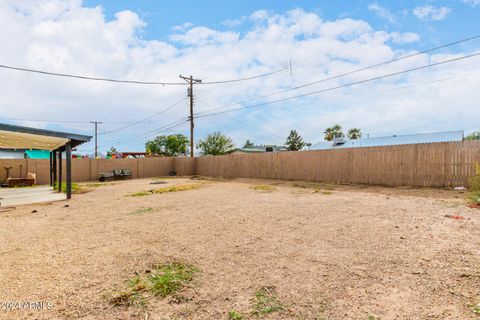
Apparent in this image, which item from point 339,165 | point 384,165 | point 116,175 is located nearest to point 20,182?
point 116,175

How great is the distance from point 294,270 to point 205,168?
1942 centimetres

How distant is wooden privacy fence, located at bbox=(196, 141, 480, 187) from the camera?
28.8 feet

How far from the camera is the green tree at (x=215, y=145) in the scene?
33.8m

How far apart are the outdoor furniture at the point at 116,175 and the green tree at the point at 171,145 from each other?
2236 cm

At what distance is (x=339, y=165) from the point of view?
1231 centimetres

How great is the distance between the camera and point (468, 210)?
17.8ft

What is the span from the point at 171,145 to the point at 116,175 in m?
23.3

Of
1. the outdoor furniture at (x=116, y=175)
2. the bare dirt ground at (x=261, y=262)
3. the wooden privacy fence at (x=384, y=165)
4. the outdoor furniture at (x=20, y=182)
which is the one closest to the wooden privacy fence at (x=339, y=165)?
the wooden privacy fence at (x=384, y=165)

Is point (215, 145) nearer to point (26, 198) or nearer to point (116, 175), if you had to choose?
point (116, 175)

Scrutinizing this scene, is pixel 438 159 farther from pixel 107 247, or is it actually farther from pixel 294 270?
pixel 107 247

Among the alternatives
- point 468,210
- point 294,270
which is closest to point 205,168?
point 468,210

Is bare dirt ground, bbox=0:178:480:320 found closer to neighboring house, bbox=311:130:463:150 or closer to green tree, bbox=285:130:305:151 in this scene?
neighboring house, bbox=311:130:463:150

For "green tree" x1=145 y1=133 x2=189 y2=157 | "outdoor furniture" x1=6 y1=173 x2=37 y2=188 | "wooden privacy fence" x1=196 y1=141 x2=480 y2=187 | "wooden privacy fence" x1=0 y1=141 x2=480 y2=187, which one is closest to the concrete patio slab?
"outdoor furniture" x1=6 y1=173 x2=37 y2=188

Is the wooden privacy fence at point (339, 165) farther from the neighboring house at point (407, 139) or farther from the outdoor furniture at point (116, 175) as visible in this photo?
the neighboring house at point (407, 139)
